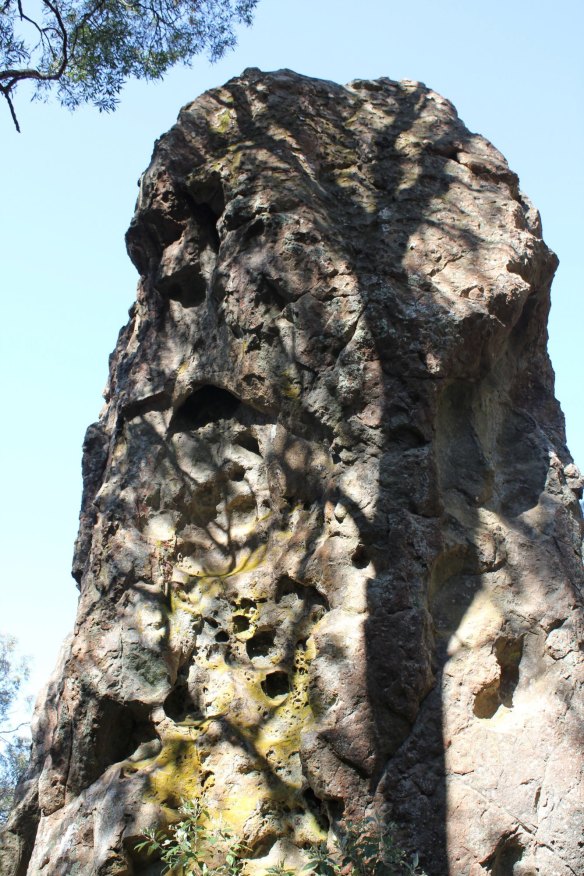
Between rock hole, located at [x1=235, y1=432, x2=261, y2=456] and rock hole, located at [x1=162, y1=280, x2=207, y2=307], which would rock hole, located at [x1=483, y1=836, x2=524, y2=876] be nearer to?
rock hole, located at [x1=235, y1=432, x2=261, y2=456]

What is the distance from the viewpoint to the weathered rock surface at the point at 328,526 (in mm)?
4414

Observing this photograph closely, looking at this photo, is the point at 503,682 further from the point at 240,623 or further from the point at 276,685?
the point at 240,623

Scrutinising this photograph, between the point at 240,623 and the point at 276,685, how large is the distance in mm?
499

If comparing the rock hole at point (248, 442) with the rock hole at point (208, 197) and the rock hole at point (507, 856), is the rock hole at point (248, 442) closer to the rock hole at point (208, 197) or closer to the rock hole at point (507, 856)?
the rock hole at point (208, 197)

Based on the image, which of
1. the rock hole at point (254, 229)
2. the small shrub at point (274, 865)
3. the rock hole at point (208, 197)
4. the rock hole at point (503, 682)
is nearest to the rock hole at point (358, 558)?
the rock hole at point (503, 682)

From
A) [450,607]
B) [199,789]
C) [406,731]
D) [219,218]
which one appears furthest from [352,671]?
[219,218]

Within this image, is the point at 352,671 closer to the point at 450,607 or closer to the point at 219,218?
the point at 450,607

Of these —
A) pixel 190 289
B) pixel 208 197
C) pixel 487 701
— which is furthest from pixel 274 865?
pixel 208 197

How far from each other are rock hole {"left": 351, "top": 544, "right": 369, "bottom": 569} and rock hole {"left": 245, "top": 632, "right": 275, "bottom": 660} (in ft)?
2.51

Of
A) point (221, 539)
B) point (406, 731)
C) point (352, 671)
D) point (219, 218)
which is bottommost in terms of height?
point (406, 731)

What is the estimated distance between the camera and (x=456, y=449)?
5.55m

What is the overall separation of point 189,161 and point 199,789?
4871 mm

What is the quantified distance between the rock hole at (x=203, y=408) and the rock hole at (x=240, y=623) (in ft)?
5.21

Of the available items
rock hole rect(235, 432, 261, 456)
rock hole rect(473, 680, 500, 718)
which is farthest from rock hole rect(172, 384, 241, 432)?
rock hole rect(473, 680, 500, 718)
